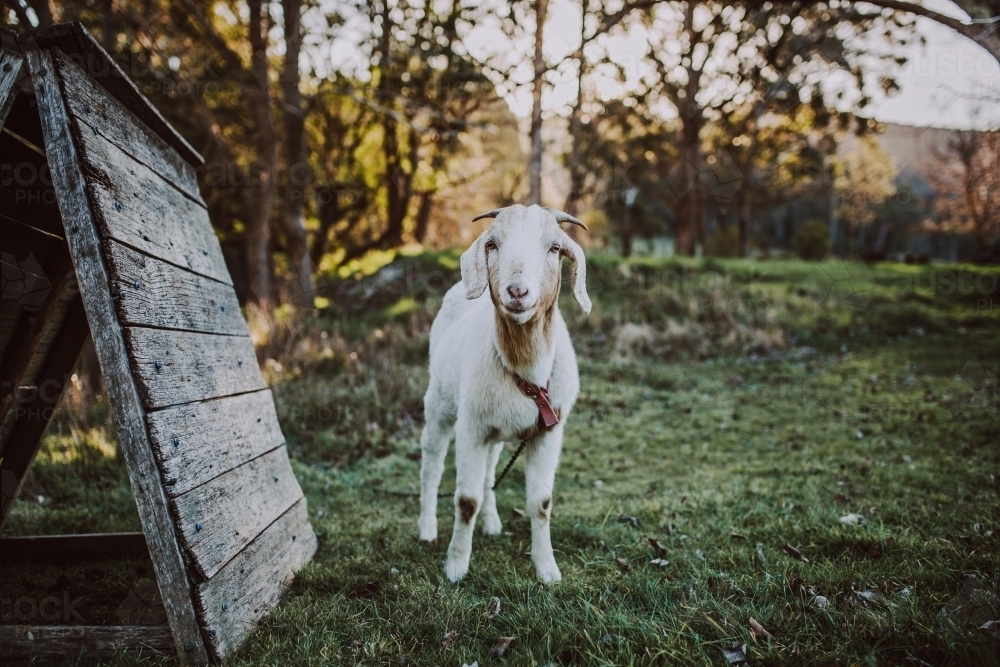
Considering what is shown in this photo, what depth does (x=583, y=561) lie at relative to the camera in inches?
128

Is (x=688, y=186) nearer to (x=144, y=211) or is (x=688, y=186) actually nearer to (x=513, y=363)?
(x=513, y=363)

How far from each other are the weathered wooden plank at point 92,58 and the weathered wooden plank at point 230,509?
1937 mm

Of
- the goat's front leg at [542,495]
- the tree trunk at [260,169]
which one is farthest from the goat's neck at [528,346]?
the tree trunk at [260,169]

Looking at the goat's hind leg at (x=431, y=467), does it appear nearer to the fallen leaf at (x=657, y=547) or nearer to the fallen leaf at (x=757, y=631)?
the fallen leaf at (x=657, y=547)

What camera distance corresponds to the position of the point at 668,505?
13.6 ft

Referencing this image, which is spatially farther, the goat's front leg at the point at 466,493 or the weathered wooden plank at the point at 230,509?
the goat's front leg at the point at 466,493

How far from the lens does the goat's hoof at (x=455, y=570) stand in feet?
10.2

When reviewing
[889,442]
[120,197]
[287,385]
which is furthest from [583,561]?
[287,385]

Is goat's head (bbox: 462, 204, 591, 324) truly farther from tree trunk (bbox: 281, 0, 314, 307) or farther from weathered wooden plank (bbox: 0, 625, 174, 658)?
tree trunk (bbox: 281, 0, 314, 307)

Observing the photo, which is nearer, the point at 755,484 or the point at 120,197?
the point at 120,197

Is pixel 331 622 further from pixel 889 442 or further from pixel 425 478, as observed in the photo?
pixel 889 442

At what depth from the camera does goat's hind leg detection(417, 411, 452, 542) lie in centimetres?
376

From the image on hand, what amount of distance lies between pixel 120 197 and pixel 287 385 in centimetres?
527

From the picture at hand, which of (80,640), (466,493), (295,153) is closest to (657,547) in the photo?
(466,493)
